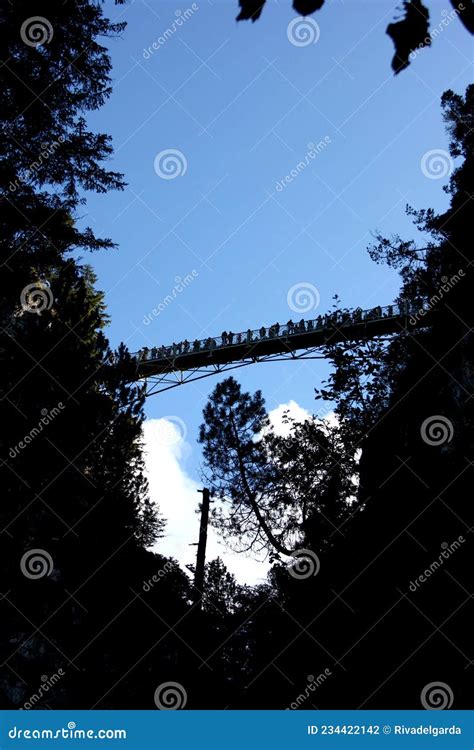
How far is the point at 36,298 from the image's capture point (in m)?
11.7

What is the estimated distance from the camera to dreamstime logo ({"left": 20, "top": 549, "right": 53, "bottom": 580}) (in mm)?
10266

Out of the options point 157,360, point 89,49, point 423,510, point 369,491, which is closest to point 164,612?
point 369,491

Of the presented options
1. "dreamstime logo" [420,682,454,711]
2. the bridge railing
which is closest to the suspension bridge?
the bridge railing

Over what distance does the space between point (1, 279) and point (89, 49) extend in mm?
5139

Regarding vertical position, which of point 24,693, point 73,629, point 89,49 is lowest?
point 24,693

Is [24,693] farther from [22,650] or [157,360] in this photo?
[157,360]

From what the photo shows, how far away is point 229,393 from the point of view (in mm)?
23141

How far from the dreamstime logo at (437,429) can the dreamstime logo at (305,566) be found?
382 centimetres

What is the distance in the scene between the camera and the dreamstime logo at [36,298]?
11.1 metres

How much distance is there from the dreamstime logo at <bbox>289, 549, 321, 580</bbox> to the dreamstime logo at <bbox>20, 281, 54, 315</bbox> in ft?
25.8
